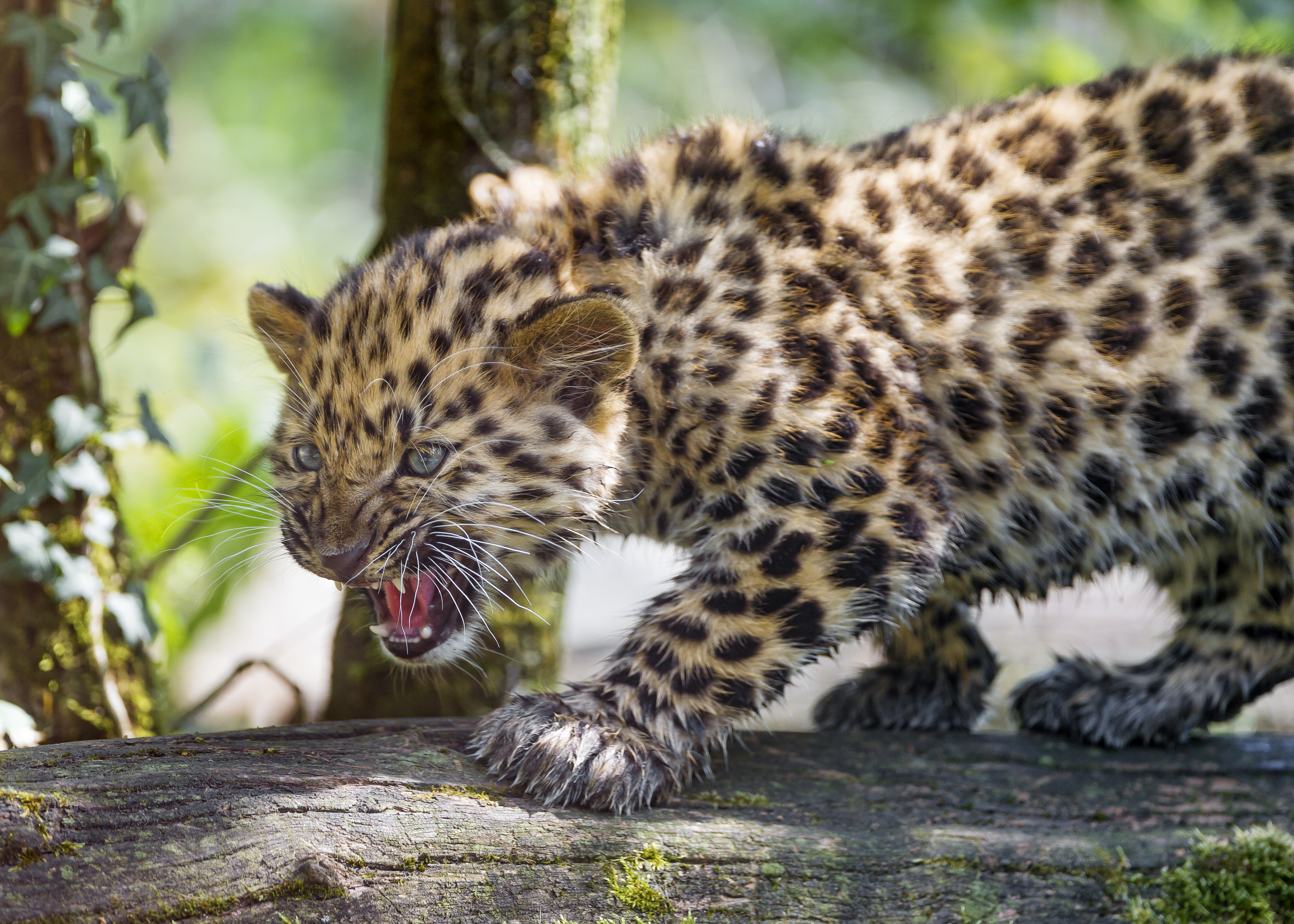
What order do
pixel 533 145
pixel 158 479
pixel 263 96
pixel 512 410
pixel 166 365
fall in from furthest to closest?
pixel 263 96, pixel 166 365, pixel 158 479, pixel 533 145, pixel 512 410

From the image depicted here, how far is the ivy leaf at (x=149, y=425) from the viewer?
4.29 meters

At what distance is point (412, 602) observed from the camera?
3.80 m

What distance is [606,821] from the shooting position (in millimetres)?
3318

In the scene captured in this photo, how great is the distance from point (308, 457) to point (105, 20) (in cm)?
188

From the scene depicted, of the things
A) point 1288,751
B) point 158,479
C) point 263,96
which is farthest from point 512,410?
point 263,96

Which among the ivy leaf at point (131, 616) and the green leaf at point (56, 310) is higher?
the green leaf at point (56, 310)

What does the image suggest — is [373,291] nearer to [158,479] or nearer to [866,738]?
[866,738]

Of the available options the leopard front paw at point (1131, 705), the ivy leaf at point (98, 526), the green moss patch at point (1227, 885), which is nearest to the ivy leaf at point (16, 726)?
the ivy leaf at point (98, 526)

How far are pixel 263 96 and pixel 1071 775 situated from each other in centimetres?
1815

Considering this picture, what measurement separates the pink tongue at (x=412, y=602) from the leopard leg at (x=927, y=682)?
1979 mm

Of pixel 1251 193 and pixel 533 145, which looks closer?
pixel 1251 193

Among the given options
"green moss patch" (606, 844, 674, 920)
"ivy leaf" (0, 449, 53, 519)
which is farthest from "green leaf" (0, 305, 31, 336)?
"green moss patch" (606, 844, 674, 920)

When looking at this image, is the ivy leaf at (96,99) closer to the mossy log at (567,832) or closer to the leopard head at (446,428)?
the leopard head at (446,428)

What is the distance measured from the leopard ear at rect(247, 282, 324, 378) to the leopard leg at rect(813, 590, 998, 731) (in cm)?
267
